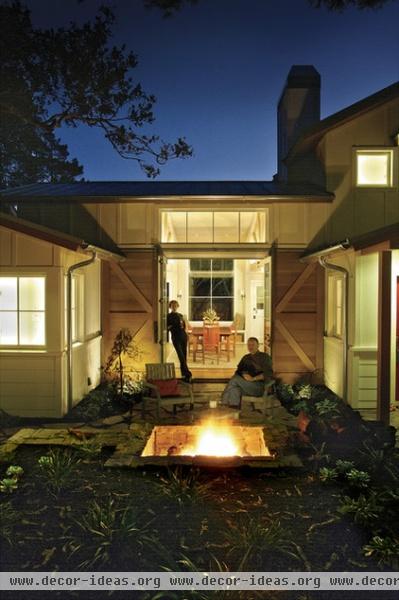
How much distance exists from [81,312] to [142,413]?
2361 mm

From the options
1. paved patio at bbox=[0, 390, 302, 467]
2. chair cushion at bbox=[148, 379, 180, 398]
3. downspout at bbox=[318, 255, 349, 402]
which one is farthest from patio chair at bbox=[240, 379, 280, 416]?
downspout at bbox=[318, 255, 349, 402]

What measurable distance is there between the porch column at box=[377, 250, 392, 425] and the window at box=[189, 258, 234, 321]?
8.50 metres

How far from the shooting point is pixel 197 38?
1305 centimetres

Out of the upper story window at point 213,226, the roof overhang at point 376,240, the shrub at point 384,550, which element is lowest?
the shrub at point 384,550

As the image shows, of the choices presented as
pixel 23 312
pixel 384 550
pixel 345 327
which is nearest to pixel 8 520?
pixel 384 550

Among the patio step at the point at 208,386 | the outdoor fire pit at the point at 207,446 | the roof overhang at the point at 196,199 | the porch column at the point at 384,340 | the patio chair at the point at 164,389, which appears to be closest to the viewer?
the outdoor fire pit at the point at 207,446

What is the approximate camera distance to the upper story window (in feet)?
32.7

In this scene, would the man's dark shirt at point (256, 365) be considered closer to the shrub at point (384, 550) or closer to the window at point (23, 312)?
the window at point (23, 312)

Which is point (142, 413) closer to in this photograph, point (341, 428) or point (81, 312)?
point (81, 312)

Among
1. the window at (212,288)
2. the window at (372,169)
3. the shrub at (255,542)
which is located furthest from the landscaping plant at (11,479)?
the window at (212,288)

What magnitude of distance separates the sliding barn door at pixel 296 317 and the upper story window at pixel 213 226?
0.89 m

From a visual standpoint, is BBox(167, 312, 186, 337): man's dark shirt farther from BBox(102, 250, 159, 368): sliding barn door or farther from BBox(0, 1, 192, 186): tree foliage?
BBox(0, 1, 192, 186): tree foliage

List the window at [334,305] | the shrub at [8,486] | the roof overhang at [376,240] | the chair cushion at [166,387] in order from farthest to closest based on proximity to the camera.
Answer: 1. the window at [334,305]
2. the chair cushion at [166,387]
3. the roof overhang at [376,240]
4. the shrub at [8,486]

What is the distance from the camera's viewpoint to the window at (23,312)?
7.50 meters
